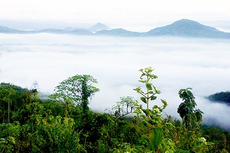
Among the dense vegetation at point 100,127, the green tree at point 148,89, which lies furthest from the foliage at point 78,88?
the green tree at point 148,89

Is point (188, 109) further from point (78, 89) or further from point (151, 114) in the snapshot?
point (151, 114)

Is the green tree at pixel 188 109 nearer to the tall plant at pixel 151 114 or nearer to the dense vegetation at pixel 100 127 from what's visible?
the dense vegetation at pixel 100 127

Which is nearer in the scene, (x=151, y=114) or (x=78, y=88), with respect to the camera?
(x=151, y=114)

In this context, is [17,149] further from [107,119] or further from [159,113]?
[159,113]

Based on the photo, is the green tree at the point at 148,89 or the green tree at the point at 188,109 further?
the green tree at the point at 188,109

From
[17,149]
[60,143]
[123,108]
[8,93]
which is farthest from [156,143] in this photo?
[8,93]

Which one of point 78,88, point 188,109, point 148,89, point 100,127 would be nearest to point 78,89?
point 78,88

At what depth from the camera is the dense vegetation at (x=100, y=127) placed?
109 inches

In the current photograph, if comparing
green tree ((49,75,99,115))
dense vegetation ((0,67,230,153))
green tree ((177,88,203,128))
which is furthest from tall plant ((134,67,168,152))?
green tree ((49,75,99,115))

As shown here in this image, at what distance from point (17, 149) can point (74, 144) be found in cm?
319

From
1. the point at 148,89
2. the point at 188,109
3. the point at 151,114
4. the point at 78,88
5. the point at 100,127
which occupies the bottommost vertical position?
the point at 100,127

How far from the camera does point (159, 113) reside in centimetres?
271

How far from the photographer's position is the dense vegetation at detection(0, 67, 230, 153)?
2775 mm

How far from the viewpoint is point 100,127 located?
1577cm
